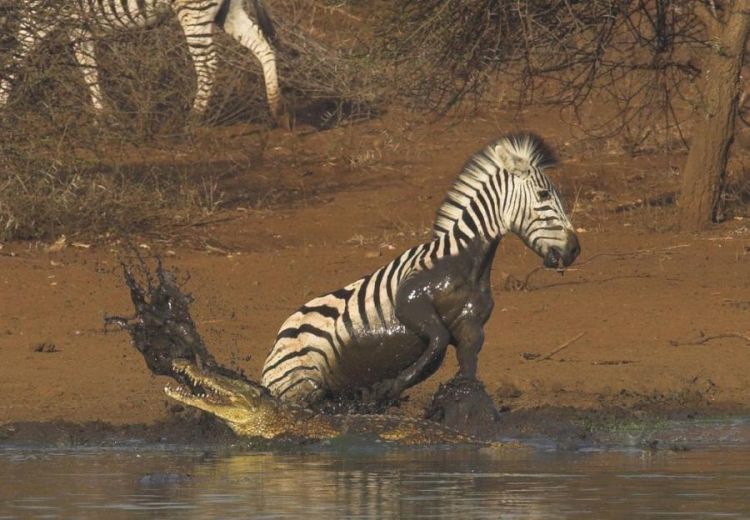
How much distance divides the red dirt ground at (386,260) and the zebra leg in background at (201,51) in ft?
1.92

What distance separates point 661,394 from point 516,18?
14.3 feet

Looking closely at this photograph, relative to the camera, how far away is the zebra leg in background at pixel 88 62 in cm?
1309

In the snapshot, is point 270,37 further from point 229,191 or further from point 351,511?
point 351,511

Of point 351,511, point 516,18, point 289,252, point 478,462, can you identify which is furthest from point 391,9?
point 351,511

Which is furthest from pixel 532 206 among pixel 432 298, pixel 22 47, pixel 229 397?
pixel 22 47

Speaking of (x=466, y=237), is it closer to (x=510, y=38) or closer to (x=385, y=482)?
(x=385, y=482)

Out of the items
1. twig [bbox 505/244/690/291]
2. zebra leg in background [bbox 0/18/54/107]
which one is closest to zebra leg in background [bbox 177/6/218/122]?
zebra leg in background [bbox 0/18/54/107]

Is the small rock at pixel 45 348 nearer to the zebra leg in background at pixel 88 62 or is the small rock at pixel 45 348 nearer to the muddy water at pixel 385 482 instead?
the zebra leg in background at pixel 88 62

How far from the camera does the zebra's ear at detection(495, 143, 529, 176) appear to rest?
10.0 m

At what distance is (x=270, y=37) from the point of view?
20656mm

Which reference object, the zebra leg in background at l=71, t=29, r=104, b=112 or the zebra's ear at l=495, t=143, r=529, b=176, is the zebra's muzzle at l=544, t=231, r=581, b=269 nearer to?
the zebra's ear at l=495, t=143, r=529, b=176

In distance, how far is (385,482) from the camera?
8742 mm

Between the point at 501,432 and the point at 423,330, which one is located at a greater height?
the point at 423,330

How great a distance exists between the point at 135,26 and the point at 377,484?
6.74 m
